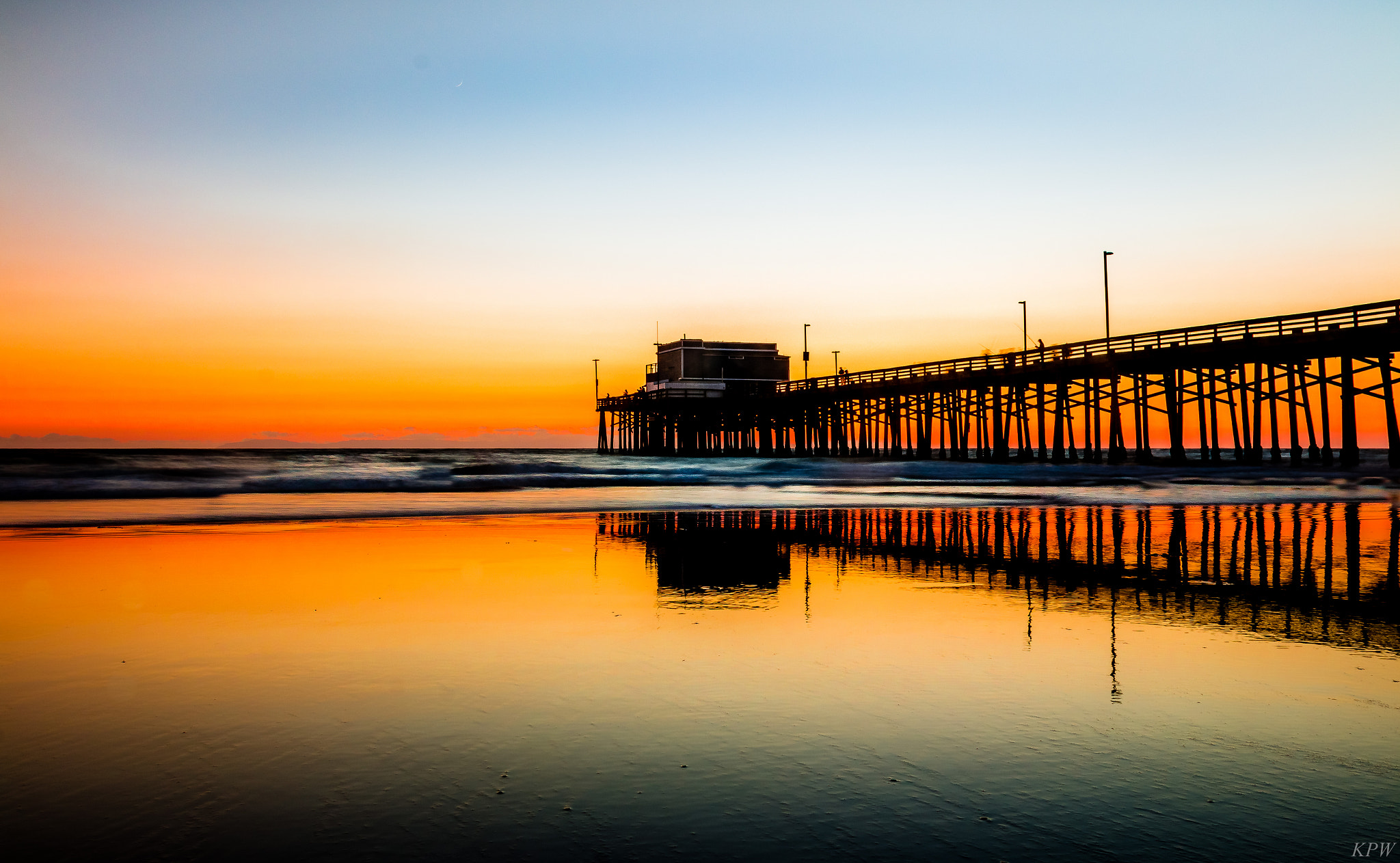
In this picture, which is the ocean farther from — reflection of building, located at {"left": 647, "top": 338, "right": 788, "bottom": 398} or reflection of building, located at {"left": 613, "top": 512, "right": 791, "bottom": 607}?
reflection of building, located at {"left": 647, "top": 338, "right": 788, "bottom": 398}

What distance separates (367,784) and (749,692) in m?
2.11

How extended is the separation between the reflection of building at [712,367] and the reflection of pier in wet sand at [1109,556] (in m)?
71.9

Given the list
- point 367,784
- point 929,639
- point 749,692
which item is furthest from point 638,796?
point 929,639

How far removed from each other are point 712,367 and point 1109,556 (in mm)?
81804

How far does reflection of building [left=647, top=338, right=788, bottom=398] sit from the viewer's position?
299ft

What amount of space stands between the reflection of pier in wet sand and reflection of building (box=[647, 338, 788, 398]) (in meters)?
71.9

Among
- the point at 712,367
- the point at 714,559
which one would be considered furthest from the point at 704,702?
the point at 712,367

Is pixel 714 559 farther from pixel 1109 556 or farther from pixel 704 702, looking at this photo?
pixel 704 702

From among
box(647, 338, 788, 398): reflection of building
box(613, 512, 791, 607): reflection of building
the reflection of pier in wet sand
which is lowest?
the reflection of pier in wet sand

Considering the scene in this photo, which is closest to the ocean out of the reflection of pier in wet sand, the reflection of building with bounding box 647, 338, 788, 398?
the reflection of pier in wet sand

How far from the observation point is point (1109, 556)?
37.7 feet

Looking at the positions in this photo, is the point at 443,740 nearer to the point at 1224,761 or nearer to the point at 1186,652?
the point at 1224,761

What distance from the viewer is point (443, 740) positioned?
4.44 metres

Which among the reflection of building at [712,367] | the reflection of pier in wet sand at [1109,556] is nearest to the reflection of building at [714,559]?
the reflection of pier in wet sand at [1109,556]
